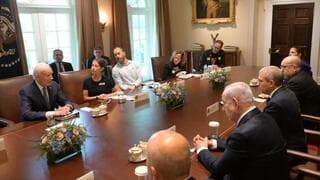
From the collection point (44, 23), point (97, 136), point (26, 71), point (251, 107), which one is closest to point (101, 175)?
point (97, 136)

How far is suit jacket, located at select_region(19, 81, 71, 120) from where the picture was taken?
2.57 m

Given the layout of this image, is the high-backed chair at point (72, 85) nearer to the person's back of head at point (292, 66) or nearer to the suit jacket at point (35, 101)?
the suit jacket at point (35, 101)

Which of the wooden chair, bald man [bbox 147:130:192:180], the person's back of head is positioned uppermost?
the person's back of head

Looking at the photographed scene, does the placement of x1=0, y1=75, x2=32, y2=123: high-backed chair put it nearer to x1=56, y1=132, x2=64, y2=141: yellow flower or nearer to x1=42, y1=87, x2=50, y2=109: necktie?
x1=42, y1=87, x2=50, y2=109: necktie

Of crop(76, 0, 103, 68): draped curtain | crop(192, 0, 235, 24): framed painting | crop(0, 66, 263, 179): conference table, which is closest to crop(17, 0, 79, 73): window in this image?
crop(76, 0, 103, 68): draped curtain

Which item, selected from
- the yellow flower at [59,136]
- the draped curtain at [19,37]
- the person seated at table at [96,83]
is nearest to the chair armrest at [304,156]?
the yellow flower at [59,136]

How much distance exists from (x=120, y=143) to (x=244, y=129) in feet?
2.69

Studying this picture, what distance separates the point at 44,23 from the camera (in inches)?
209

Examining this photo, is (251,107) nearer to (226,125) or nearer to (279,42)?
(226,125)

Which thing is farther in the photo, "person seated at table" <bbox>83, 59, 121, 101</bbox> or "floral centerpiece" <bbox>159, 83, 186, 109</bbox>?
"person seated at table" <bbox>83, 59, 121, 101</bbox>

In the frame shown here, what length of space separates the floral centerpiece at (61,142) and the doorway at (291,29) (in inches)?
229

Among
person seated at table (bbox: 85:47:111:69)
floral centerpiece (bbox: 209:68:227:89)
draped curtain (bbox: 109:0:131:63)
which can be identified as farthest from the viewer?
draped curtain (bbox: 109:0:131:63)

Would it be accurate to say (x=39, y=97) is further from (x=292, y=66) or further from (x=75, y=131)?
(x=292, y=66)

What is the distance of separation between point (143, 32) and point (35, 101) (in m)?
4.78
